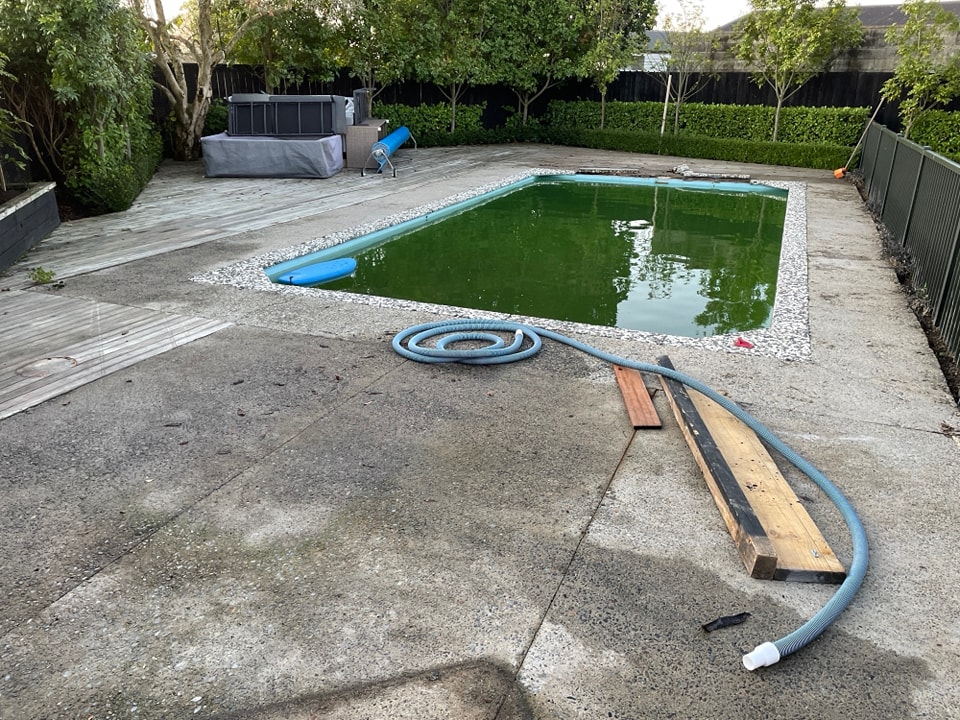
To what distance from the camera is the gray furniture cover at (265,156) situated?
10.4 m

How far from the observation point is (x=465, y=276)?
21.3ft

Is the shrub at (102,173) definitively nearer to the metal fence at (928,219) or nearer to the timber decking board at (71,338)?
the timber decking board at (71,338)

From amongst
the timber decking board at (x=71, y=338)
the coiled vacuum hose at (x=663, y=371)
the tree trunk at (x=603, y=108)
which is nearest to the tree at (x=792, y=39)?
the tree trunk at (x=603, y=108)

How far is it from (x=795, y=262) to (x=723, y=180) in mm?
5666

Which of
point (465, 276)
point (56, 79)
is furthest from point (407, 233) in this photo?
point (56, 79)

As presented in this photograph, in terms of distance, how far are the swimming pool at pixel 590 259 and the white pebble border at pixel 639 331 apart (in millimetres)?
167

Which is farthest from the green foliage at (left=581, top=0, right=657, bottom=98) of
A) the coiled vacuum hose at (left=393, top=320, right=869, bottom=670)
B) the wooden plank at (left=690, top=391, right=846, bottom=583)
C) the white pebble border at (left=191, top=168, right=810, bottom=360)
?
the wooden plank at (left=690, top=391, right=846, bottom=583)

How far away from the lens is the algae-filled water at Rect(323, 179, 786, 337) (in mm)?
5730

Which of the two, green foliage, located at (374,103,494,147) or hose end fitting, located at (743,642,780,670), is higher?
green foliage, located at (374,103,494,147)

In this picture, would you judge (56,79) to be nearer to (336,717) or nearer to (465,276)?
(465,276)

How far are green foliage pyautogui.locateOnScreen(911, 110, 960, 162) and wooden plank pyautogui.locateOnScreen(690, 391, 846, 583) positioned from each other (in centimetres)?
1134

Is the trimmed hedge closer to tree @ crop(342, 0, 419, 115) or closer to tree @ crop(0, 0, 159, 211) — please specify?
tree @ crop(342, 0, 419, 115)

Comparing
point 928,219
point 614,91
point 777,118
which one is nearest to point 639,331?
point 928,219

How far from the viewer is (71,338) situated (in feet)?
14.1
